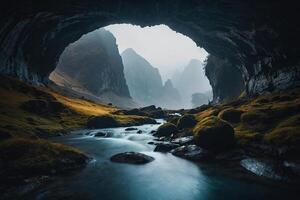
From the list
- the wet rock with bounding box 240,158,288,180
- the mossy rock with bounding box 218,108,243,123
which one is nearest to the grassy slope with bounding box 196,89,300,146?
the mossy rock with bounding box 218,108,243,123

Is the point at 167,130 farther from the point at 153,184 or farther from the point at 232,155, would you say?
the point at 153,184

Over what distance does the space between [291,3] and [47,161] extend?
177 ft

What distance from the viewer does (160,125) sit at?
60531 millimetres

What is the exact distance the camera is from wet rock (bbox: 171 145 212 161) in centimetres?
3522

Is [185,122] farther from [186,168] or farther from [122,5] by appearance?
[122,5]

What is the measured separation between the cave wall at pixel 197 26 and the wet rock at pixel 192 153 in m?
37.3

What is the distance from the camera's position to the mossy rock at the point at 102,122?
8112 centimetres

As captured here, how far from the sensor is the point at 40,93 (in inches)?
3932

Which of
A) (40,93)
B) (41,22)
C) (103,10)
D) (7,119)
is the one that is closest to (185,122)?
(7,119)

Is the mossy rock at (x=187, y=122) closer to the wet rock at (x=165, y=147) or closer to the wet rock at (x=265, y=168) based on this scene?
the wet rock at (x=165, y=147)

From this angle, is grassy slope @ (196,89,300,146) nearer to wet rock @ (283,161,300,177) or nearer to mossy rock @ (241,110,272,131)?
mossy rock @ (241,110,272,131)

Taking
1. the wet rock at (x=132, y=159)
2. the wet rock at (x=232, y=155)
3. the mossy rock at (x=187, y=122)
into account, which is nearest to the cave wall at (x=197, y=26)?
the mossy rock at (x=187, y=122)

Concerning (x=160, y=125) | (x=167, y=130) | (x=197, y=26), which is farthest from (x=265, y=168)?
(x=197, y=26)

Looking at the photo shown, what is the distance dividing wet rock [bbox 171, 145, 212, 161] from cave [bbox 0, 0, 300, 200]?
0.13 metres
